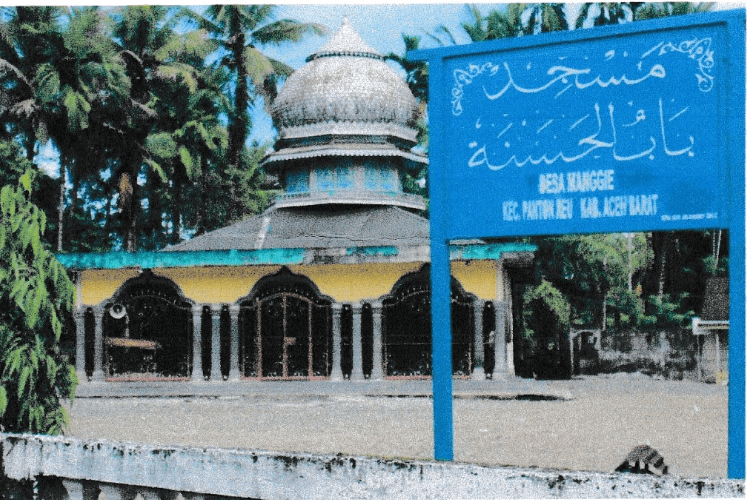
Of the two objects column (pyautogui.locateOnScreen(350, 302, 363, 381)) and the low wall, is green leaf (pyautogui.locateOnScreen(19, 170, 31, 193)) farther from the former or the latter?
column (pyautogui.locateOnScreen(350, 302, 363, 381))

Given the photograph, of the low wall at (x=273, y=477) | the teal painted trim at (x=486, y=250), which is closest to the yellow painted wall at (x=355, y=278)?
the teal painted trim at (x=486, y=250)

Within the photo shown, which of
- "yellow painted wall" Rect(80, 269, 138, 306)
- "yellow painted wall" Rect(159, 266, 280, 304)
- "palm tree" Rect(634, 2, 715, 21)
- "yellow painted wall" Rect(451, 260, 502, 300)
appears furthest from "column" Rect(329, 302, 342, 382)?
"palm tree" Rect(634, 2, 715, 21)

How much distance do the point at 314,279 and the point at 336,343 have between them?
137 cm

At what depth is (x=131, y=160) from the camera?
28.1 meters

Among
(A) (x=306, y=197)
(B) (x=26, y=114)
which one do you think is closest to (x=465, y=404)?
(A) (x=306, y=197)

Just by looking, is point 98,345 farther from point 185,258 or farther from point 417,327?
point 417,327

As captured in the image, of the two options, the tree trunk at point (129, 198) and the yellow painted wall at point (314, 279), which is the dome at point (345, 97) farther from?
the tree trunk at point (129, 198)

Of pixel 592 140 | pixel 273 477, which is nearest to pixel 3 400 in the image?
pixel 273 477

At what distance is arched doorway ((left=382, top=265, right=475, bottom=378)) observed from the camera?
60.1 feet

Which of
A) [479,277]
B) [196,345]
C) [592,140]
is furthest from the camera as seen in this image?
[196,345]

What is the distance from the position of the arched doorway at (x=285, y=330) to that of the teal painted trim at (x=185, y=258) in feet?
2.30

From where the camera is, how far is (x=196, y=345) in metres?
18.7

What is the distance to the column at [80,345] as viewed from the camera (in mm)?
18734

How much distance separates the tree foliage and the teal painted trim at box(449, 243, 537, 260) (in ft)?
38.7
